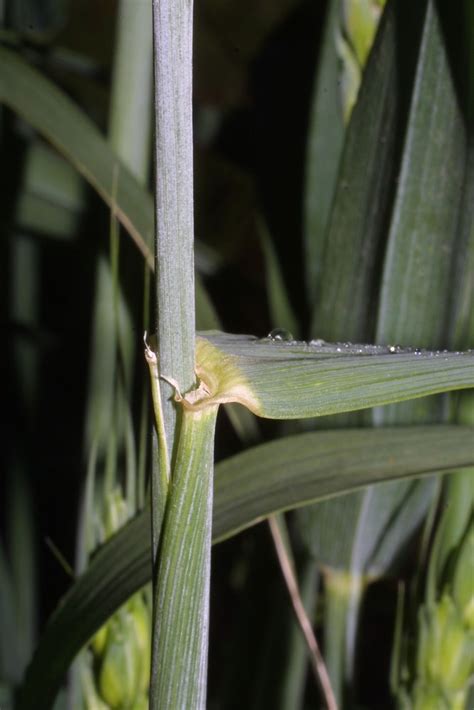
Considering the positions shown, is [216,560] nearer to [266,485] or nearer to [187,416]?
[266,485]

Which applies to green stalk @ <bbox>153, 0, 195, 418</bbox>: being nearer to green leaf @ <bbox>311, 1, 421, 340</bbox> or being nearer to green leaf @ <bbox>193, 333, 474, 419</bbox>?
green leaf @ <bbox>193, 333, 474, 419</bbox>

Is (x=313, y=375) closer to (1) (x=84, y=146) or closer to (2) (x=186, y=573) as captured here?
(2) (x=186, y=573)

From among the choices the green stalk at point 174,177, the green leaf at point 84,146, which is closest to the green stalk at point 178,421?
the green stalk at point 174,177

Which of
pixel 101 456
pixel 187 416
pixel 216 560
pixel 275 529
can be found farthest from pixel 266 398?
pixel 216 560

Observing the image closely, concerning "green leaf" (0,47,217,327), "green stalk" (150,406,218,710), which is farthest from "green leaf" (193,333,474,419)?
"green leaf" (0,47,217,327)

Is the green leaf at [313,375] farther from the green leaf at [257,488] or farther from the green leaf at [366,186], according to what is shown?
the green leaf at [366,186]
